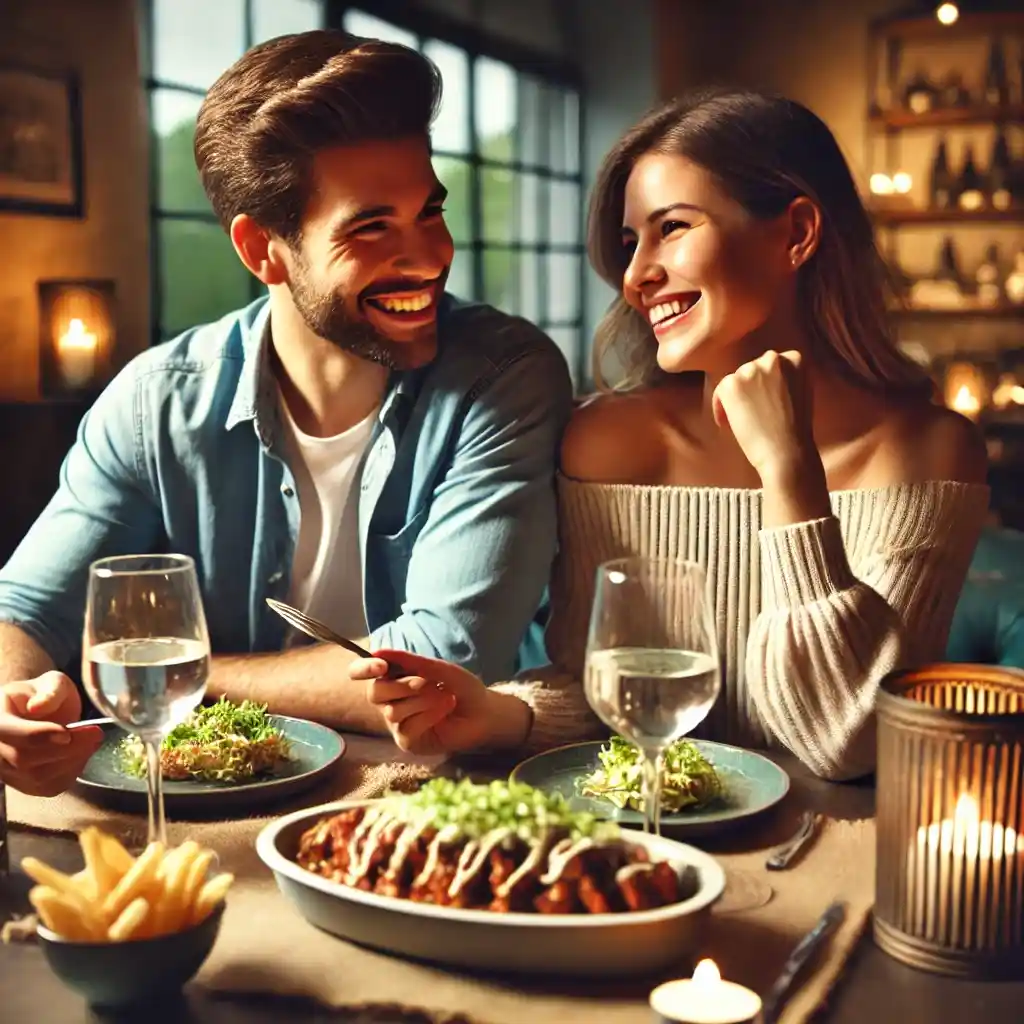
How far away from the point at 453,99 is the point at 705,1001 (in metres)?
4.54

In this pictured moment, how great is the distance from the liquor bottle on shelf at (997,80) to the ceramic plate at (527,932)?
5551mm

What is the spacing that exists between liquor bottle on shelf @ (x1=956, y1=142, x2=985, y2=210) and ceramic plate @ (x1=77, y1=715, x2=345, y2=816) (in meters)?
5.21

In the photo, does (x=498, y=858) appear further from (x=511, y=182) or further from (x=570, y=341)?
(x=570, y=341)

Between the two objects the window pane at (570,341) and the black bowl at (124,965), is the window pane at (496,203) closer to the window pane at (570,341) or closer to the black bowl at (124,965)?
the window pane at (570,341)

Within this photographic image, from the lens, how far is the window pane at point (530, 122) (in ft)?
17.7

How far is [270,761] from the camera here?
127 centimetres

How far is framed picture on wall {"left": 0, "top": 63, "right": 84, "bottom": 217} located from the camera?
10.0 ft

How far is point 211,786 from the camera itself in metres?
1.22

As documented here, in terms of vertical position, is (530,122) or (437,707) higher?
(530,122)

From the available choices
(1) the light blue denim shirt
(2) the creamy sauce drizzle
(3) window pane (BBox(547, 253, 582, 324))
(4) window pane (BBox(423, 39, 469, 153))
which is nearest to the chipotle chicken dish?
(2) the creamy sauce drizzle

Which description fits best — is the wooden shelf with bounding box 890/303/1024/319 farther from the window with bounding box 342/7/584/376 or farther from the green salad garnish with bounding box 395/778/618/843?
the green salad garnish with bounding box 395/778/618/843

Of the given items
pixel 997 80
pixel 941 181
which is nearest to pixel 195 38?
pixel 941 181

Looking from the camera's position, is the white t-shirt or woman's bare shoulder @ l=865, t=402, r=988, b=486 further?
the white t-shirt

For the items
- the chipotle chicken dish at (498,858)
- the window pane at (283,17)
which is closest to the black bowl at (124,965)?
the chipotle chicken dish at (498,858)
